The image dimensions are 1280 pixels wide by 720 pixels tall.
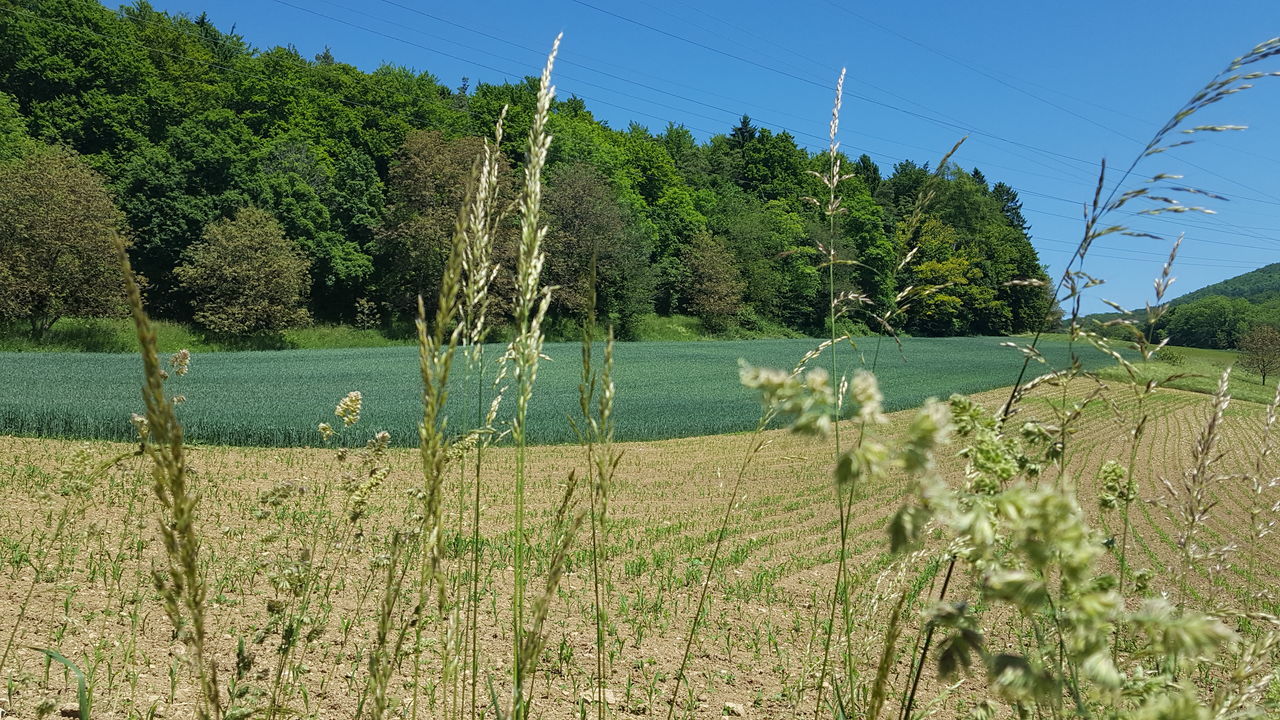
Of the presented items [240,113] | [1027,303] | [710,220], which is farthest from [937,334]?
[240,113]

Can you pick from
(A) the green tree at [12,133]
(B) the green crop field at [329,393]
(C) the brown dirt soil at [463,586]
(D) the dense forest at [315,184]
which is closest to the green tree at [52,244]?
(D) the dense forest at [315,184]

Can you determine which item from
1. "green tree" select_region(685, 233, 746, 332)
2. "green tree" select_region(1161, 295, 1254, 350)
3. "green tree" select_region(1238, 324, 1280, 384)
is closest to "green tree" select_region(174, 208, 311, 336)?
"green tree" select_region(685, 233, 746, 332)

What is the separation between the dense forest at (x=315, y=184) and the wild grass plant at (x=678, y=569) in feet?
75.3

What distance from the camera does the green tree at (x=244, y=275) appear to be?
37.6m

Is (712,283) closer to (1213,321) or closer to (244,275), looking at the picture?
(244,275)

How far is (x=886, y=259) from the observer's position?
78.2 meters

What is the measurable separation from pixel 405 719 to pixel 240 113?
191ft

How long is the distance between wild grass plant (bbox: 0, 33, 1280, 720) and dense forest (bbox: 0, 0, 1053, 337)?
22942 millimetres

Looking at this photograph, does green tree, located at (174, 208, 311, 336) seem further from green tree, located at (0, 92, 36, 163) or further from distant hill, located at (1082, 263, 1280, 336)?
distant hill, located at (1082, 263, 1280, 336)

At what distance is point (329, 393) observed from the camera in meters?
22.7

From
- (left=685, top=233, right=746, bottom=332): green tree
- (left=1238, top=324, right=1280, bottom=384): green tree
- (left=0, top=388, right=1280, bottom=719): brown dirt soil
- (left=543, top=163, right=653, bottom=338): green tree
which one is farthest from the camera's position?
(left=685, top=233, right=746, bottom=332): green tree

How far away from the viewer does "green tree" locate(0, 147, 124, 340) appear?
30891mm

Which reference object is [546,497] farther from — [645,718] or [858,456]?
[858,456]

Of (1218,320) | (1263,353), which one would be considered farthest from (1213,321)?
(1263,353)
